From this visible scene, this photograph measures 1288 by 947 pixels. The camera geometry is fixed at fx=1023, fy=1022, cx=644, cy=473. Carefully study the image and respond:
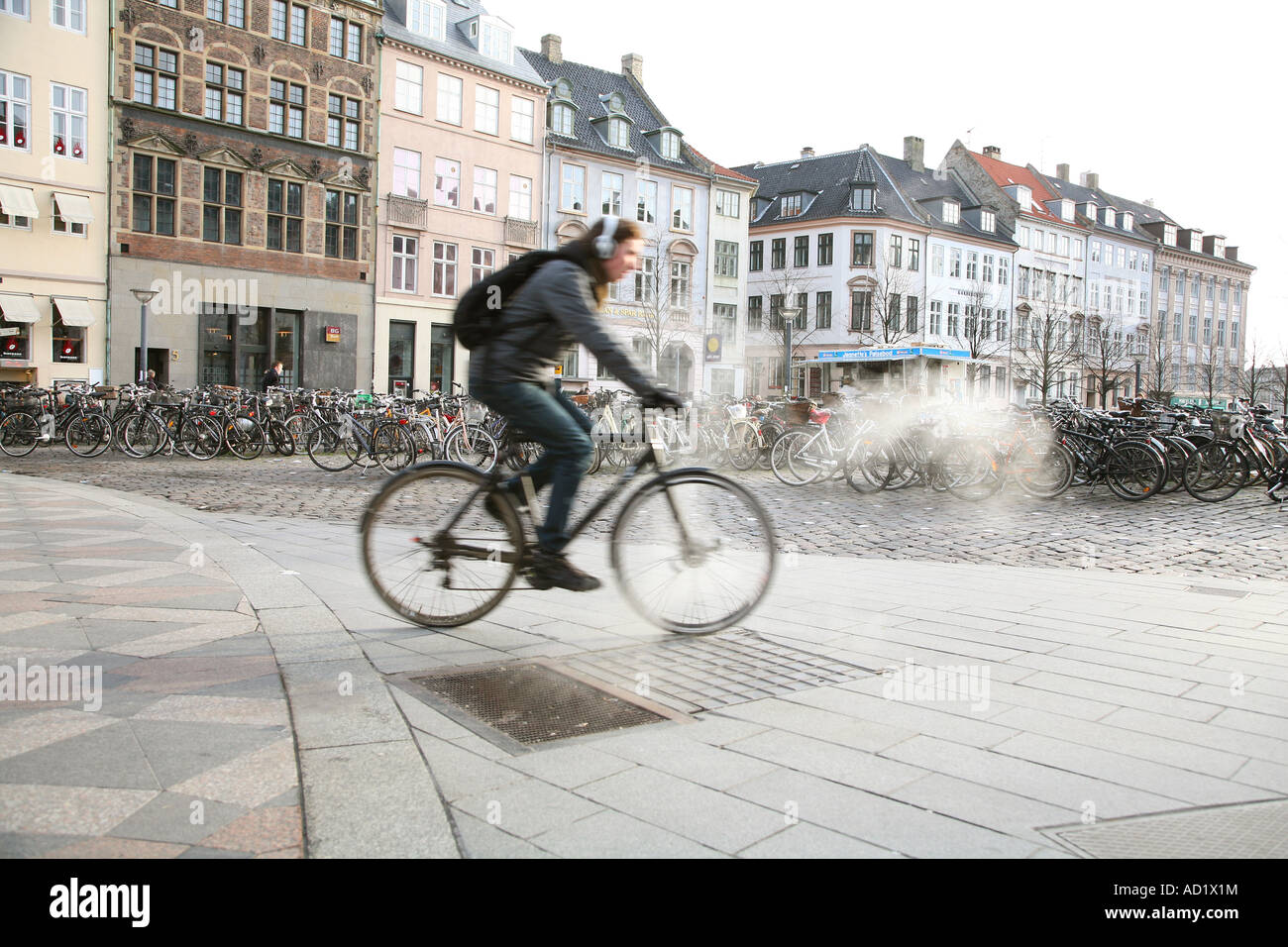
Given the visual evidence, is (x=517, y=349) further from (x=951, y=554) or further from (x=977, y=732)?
(x=951, y=554)

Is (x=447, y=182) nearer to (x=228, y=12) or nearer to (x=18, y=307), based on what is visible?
(x=228, y=12)

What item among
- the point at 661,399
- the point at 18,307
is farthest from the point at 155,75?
the point at 661,399

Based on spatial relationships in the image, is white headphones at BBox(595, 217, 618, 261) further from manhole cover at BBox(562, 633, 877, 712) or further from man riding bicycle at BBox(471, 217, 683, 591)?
manhole cover at BBox(562, 633, 877, 712)

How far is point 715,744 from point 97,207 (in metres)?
30.3

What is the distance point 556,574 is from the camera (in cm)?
451

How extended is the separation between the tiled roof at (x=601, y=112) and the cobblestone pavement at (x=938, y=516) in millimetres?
29936

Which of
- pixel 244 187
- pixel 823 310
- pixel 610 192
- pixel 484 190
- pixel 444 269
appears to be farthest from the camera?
pixel 823 310

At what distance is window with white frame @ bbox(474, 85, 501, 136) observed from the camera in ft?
124

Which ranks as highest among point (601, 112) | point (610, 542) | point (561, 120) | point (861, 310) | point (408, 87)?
point (601, 112)

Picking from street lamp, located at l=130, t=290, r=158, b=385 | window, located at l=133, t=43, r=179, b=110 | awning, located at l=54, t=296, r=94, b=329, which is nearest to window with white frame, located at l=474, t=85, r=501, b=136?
window, located at l=133, t=43, r=179, b=110

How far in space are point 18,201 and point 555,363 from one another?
27.8m

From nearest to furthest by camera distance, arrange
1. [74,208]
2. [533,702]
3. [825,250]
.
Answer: [533,702]
[74,208]
[825,250]
